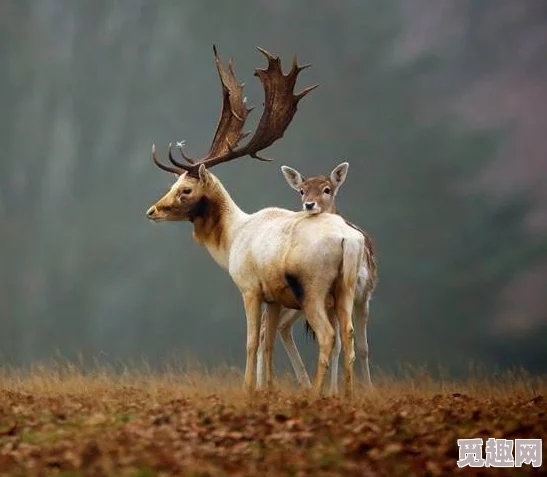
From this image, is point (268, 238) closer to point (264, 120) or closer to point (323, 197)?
point (323, 197)

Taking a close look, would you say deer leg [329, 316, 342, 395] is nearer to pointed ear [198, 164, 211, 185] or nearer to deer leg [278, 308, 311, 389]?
deer leg [278, 308, 311, 389]

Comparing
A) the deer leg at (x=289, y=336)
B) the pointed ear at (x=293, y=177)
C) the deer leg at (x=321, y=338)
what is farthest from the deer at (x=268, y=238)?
the deer leg at (x=289, y=336)

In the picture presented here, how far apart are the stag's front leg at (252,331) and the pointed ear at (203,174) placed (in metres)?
1.42

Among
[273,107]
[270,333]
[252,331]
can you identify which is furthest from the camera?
[273,107]

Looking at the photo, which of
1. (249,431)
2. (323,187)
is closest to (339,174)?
(323,187)

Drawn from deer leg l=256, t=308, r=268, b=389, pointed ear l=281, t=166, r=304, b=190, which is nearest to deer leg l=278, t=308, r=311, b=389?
deer leg l=256, t=308, r=268, b=389

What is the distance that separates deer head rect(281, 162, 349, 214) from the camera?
9.25 metres

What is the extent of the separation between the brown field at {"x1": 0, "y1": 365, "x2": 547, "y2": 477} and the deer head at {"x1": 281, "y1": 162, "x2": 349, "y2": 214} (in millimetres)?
1824

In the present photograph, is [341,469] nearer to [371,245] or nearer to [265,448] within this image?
[265,448]

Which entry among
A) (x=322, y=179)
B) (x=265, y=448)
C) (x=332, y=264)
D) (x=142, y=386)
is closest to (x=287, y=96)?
(x=322, y=179)

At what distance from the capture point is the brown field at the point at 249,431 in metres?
5.31

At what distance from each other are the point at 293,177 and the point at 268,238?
112 cm

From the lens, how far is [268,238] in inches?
342

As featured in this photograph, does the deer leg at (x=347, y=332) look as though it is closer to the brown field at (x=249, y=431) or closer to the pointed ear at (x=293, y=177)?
the brown field at (x=249, y=431)
